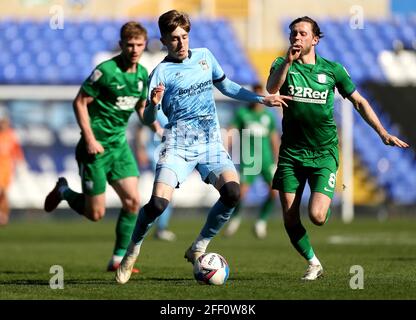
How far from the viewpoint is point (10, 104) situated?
Result: 2527 centimetres

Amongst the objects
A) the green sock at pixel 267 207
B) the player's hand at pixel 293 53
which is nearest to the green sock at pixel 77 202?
the player's hand at pixel 293 53

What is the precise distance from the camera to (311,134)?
9.45 metres

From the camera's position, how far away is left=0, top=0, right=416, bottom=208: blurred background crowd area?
25109mm

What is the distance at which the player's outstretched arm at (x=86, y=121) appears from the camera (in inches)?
405

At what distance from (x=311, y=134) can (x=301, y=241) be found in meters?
0.99

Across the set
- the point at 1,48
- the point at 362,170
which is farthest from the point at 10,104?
the point at 362,170

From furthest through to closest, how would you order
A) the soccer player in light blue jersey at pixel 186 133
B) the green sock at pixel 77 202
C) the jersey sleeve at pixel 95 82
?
the green sock at pixel 77 202 → the jersey sleeve at pixel 95 82 → the soccer player in light blue jersey at pixel 186 133

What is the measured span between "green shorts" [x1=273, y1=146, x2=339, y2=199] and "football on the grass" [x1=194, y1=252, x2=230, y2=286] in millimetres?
936

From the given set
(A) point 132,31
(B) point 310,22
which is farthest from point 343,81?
(A) point 132,31

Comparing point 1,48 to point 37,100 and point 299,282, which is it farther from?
point 299,282

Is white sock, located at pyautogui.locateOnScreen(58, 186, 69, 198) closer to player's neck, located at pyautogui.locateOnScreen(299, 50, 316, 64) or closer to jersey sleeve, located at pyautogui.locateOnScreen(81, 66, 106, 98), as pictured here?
jersey sleeve, located at pyautogui.locateOnScreen(81, 66, 106, 98)

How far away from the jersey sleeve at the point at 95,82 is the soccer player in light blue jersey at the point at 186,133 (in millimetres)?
1377

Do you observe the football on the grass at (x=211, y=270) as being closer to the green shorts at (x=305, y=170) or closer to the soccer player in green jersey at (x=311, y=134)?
the soccer player in green jersey at (x=311, y=134)

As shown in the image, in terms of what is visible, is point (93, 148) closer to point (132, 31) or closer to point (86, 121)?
point (86, 121)
